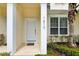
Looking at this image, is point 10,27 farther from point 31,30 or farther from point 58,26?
point 58,26

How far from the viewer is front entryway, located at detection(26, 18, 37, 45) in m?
21.1

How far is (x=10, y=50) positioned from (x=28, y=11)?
6990 millimetres

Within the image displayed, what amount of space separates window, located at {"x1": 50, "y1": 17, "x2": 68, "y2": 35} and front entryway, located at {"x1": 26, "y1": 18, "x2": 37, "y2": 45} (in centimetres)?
169

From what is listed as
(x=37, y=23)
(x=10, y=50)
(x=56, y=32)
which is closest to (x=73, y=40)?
(x=56, y=32)

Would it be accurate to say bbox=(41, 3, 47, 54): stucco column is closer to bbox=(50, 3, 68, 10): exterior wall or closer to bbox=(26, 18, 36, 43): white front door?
bbox=(50, 3, 68, 10): exterior wall

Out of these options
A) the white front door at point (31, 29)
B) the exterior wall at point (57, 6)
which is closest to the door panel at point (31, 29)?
the white front door at point (31, 29)

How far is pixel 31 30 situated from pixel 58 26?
103 inches

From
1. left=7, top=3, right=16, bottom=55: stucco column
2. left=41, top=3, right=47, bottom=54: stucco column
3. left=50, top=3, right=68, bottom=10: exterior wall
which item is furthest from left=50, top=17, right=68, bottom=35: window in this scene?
left=7, top=3, right=16, bottom=55: stucco column

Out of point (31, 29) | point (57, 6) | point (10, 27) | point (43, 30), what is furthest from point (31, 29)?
point (43, 30)

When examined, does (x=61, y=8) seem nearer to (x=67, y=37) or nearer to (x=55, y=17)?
(x=55, y=17)

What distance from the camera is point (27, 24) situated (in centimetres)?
2131

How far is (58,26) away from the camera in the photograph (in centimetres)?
2109

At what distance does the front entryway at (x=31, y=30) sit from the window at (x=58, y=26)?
5.53 ft

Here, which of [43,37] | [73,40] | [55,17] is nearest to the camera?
[43,37]
